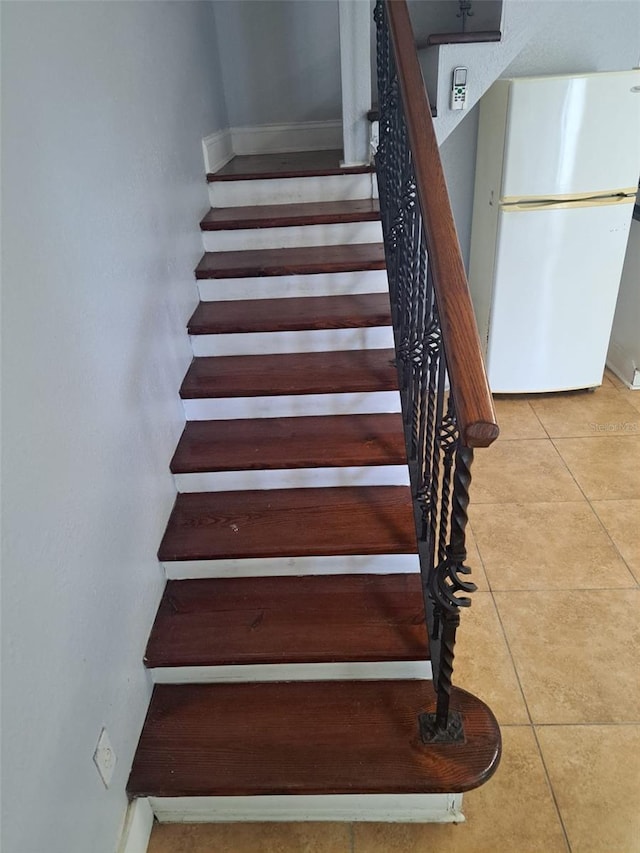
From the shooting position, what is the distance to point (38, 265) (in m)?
1.14

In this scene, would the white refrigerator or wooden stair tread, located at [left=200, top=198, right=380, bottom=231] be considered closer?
wooden stair tread, located at [left=200, top=198, right=380, bottom=231]

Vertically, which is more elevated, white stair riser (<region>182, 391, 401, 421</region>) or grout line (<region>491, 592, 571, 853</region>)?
white stair riser (<region>182, 391, 401, 421</region>)

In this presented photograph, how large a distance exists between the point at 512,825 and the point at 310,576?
84 centimetres

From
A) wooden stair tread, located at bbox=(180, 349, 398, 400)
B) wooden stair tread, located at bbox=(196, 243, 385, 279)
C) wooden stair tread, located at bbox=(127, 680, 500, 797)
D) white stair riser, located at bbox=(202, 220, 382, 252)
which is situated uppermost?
white stair riser, located at bbox=(202, 220, 382, 252)

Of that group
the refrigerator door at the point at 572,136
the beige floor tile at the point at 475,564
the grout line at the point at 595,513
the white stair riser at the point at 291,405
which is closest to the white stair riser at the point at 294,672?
the beige floor tile at the point at 475,564

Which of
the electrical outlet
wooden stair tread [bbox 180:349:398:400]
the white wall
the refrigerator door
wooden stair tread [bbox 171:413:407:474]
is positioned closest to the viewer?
the white wall

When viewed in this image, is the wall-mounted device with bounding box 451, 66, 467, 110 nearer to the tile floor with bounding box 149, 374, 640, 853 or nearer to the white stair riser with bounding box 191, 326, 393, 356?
the white stair riser with bounding box 191, 326, 393, 356

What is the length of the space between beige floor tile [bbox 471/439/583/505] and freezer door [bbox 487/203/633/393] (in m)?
0.51

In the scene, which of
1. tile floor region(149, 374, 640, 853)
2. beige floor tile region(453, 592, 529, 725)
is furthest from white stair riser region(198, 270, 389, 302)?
beige floor tile region(453, 592, 529, 725)

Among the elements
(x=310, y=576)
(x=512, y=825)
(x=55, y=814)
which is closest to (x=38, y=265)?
(x=55, y=814)

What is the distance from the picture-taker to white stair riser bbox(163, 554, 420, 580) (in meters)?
1.79

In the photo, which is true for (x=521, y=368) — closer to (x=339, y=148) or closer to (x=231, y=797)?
(x=339, y=148)

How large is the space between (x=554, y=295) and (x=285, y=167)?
1.58m

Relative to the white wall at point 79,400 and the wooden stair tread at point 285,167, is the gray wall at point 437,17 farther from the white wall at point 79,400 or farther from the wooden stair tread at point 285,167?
the white wall at point 79,400
